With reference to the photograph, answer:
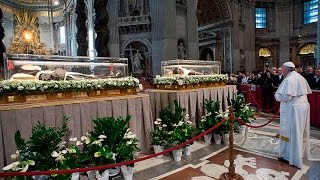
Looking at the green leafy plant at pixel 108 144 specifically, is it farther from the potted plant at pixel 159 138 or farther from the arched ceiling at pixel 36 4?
the arched ceiling at pixel 36 4

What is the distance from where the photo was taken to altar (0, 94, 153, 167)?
3830 mm

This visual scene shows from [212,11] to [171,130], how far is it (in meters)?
21.3

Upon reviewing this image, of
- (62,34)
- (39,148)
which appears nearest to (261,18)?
(62,34)

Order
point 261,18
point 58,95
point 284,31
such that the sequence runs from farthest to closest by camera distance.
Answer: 1. point 261,18
2. point 284,31
3. point 58,95

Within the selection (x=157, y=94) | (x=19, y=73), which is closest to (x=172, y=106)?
(x=157, y=94)

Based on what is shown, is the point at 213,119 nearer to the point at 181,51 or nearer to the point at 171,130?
the point at 171,130

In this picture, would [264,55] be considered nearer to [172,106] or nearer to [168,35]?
[168,35]

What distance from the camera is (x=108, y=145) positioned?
4.17 meters

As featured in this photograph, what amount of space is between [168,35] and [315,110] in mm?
10471

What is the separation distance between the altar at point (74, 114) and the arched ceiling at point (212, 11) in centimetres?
1981

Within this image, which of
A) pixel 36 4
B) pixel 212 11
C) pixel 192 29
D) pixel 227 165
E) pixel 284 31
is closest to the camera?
pixel 227 165

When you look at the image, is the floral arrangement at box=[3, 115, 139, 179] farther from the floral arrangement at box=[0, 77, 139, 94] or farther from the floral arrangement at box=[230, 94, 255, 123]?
the floral arrangement at box=[230, 94, 255, 123]

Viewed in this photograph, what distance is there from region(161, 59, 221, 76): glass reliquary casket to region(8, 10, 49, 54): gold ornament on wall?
86.2ft

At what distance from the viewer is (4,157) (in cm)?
381
